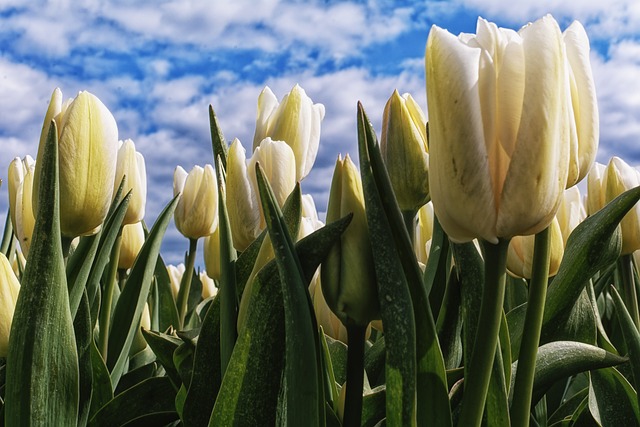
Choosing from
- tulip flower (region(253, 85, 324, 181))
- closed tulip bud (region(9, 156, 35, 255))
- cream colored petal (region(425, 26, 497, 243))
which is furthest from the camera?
closed tulip bud (region(9, 156, 35, 255))

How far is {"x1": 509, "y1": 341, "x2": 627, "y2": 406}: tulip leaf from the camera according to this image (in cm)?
83

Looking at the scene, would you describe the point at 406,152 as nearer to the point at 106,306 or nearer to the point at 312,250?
the point at 312,250

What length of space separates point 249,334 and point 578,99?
1.17 ft

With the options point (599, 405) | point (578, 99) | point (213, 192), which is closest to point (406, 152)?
point (578, 99)

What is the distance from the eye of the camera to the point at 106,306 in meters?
1.28

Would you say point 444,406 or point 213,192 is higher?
point 213,192

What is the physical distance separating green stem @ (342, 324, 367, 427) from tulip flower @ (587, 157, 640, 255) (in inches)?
34.4

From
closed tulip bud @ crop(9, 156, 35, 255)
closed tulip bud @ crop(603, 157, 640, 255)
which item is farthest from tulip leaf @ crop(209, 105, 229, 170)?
closed tulip bud @ crop(603, 157, 640, 255)

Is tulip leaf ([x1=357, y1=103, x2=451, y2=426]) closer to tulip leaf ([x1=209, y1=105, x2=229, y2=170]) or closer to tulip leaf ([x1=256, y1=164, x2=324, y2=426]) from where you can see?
tulip leaf ([x1=256, y1=164, x2=324, y2=426])

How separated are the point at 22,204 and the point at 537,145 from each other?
0.94 m

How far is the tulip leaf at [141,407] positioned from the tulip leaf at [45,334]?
0.57ft

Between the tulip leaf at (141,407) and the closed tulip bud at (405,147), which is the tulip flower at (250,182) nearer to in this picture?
the closed tulip bud at (405,147)

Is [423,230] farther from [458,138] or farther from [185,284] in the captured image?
[458,138]

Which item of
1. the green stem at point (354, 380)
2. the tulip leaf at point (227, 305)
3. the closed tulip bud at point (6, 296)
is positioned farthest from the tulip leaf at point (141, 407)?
the green stem at point (354, 380)
